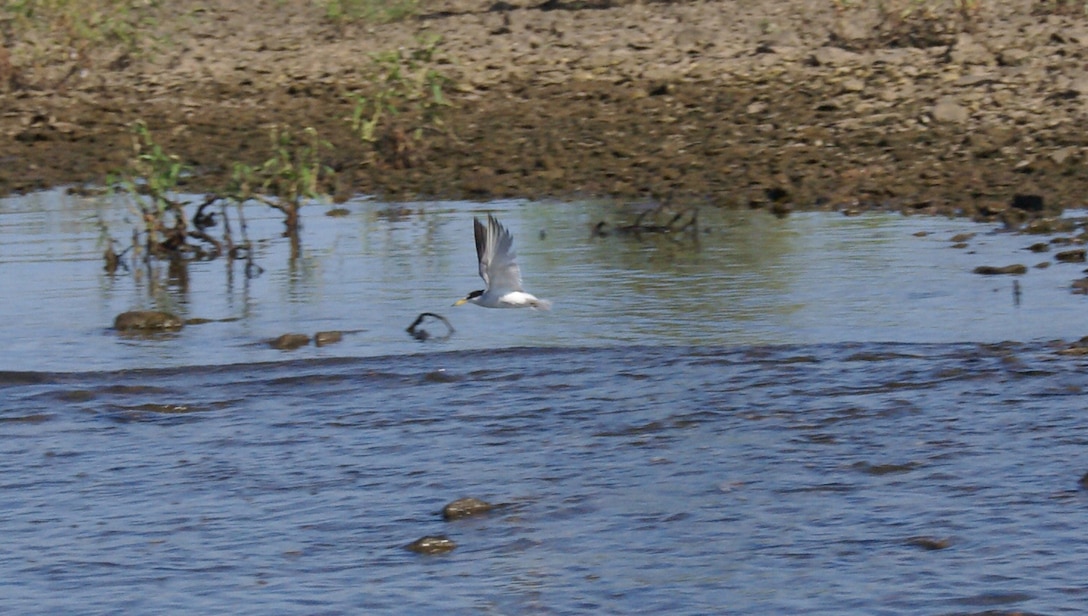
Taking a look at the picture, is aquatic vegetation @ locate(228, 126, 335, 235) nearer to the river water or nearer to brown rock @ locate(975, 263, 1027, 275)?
the river water

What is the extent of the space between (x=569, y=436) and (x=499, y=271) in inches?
58.0

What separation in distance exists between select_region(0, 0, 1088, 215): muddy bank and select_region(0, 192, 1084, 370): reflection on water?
0.86 meters

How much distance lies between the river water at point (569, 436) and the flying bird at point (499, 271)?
9.4 inches

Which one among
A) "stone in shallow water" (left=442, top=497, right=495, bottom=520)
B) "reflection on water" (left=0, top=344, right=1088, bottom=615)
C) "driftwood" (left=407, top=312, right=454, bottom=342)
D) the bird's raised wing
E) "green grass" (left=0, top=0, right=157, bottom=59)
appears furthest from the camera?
"green grass" (left=0, top=0, right=157, bottom=59)

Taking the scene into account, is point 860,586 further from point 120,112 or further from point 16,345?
point 120,112

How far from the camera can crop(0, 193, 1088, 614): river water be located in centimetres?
540

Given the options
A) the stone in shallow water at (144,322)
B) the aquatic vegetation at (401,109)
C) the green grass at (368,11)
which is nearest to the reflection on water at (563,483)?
the stone in shallow water at (144,322)

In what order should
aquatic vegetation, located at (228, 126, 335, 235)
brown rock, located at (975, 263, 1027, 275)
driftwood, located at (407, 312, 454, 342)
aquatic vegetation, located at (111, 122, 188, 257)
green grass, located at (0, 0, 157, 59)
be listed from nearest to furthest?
driftwood, located at (407, 312, 454, 342)
brown rock, located at (975, 263, 1027, 275)
aquatic vegetation, located at (111, 122, 188, 257)
aquatic vegetation, located at (228, 126, 335, 235)
green grass, located at (0, 0, 157, 59)

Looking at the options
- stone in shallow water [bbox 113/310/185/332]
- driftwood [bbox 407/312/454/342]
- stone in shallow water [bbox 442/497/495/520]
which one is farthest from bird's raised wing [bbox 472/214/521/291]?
stone in shallow water [bbox 442/497/495/520]

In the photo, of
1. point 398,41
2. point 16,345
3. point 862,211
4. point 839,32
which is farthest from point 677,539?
point 398,41

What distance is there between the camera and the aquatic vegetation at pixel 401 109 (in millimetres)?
13914

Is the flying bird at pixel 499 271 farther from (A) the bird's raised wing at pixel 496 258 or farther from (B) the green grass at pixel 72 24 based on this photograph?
(B) the green grass at pixel 72 24

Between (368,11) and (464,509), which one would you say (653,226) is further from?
(368,11)

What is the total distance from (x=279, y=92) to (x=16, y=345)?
24.6ft
